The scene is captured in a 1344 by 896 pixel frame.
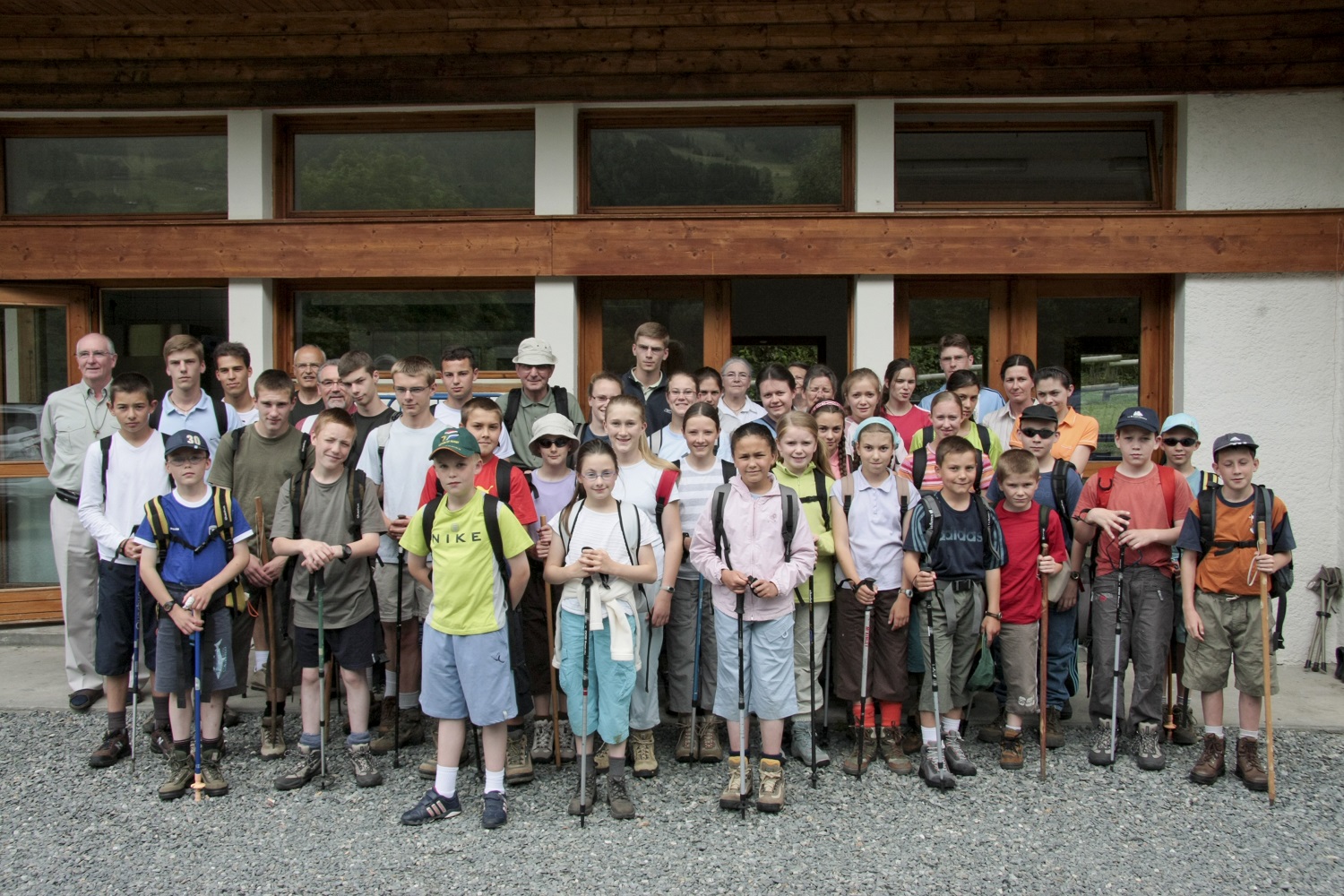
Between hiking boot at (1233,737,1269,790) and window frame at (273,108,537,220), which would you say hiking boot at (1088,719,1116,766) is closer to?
hiking boot at (1233,737,1269,790)

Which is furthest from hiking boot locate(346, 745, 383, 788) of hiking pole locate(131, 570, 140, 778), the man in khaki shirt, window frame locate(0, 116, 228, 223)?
window frame locate(0, 116, 228, 223)

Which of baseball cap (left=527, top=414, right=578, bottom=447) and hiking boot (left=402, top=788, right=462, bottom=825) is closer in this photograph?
hiking boot (left=402, top=788, right=462, bottom=825)

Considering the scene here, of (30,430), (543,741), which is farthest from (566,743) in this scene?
(30,430)

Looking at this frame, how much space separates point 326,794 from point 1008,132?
6.27m

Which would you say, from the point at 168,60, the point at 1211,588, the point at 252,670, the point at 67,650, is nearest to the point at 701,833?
the point at 1211,588

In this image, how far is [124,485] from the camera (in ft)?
15.4

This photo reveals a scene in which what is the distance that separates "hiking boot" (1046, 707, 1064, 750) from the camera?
4824 mm

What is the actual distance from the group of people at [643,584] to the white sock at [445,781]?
0.01 m

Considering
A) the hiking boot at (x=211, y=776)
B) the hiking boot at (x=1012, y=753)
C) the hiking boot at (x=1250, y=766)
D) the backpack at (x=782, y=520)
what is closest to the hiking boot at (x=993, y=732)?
the hiking boot at (x=1012, y=753)

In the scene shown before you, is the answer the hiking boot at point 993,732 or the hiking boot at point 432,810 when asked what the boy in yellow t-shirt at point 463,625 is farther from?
the hiking boot at point 993,732

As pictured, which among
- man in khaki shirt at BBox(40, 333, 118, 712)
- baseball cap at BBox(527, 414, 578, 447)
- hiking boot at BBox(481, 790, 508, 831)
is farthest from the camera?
man in khaki shirt at BBox(40, 333, 118, 712)

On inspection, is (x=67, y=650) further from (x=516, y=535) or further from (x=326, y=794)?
(x=516, y=535)

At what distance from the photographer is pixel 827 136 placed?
691cm

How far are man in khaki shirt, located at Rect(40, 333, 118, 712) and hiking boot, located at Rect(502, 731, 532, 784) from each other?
281 cm
